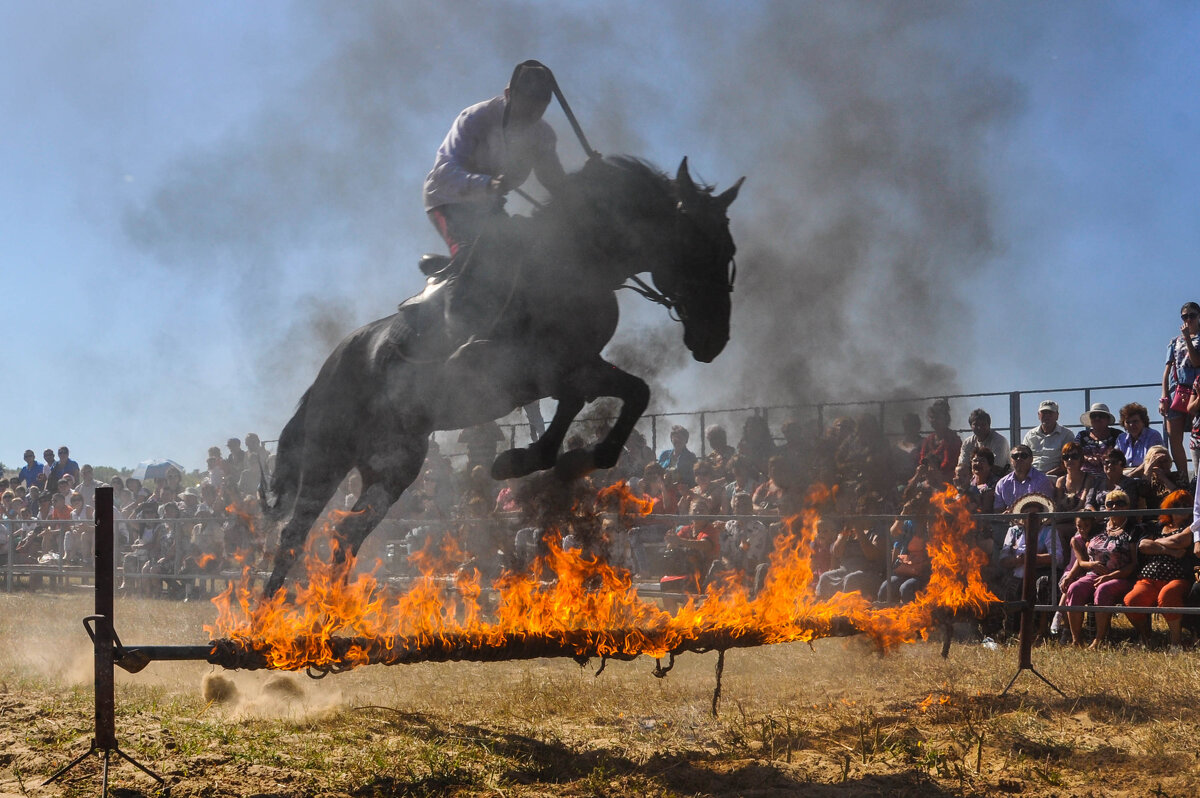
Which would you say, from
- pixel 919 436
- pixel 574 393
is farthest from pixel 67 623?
pixel 919 436

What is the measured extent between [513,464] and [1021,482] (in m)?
5.53

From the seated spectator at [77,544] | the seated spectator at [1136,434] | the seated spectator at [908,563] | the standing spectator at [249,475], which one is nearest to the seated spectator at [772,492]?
the seated spectator at [908,563]

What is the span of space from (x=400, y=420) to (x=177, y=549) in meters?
8.65

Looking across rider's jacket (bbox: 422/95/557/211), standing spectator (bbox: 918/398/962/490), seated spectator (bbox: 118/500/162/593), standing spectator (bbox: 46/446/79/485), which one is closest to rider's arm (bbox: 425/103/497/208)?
rider's jacket (bbox: 422/95/557/211)

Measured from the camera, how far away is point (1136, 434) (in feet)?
30.6

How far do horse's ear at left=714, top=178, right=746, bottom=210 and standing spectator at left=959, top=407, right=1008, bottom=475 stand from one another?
5.18 meters

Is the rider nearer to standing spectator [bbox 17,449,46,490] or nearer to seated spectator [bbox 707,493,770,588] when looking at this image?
seated spectator [bbox 707,493,770,588]

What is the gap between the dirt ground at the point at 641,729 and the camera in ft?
14.3

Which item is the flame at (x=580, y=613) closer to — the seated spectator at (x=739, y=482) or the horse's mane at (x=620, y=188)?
the horse's mane at (x=620, y=188)

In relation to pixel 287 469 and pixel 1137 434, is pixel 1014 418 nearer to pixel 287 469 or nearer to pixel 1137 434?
pixel 1137 434

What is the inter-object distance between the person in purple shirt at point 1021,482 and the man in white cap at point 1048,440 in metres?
0.57

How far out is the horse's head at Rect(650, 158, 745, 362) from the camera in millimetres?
5145

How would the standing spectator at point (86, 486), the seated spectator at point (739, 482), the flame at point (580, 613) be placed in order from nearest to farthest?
the flame at point (580, 613)
the seated spectator at point (739, 482)
the standing spectator at point (86, 486)

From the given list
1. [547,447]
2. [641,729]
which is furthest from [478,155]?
[641,729]
